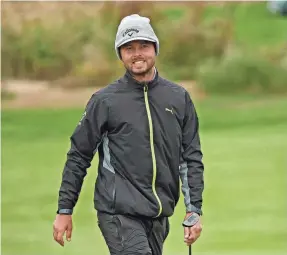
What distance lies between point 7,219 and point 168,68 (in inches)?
90.7

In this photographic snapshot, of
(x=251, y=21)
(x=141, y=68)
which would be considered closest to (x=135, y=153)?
(x=141, y=68)

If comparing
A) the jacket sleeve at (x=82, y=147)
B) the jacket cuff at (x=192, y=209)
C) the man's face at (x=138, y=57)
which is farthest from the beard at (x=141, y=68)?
the jacket cuff at (x=192, y=209)

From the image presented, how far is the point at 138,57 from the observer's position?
3.98 metres

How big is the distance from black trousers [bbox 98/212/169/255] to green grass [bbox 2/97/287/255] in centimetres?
272

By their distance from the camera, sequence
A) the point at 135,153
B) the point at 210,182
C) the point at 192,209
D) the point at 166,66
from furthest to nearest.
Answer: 1. the point at 166,66
2. the point at 210,182
3. the point at 192,209
4. the point at 135,153

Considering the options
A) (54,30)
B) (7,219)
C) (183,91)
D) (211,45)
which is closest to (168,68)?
(211,45)

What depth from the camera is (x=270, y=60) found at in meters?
9.40

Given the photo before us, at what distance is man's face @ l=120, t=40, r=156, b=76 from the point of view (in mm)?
3977

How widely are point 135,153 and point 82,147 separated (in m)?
0.22

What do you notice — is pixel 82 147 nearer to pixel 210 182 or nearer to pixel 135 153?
pixel 135 153

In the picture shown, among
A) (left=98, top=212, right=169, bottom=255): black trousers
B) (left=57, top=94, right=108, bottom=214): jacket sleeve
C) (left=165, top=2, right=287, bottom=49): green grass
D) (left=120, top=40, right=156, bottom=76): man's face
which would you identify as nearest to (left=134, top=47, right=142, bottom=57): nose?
(left=120, top=40, right=156, bottom=76): man's face

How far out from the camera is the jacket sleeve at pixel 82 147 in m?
4.00

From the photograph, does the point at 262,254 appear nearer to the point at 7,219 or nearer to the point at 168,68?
the point at 7,219

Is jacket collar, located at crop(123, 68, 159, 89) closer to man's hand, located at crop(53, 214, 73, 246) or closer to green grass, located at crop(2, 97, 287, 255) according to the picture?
man's hand, located at crop(53, 214, 73, 246)
